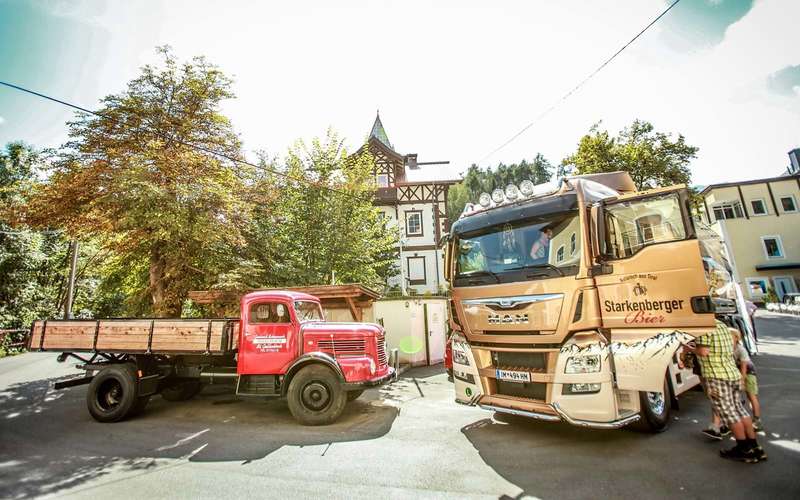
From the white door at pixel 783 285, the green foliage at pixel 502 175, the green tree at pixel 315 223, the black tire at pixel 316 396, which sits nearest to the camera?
the black tire at pixel 316 396

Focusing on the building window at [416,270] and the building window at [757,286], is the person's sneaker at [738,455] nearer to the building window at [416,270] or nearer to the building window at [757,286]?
the building window at [416,270]

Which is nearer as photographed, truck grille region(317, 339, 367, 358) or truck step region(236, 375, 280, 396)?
truck step region(236, 375, 280, 396)

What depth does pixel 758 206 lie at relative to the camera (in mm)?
27875

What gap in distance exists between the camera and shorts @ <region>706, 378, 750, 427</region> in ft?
A: 12.9

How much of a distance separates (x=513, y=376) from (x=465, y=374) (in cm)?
81

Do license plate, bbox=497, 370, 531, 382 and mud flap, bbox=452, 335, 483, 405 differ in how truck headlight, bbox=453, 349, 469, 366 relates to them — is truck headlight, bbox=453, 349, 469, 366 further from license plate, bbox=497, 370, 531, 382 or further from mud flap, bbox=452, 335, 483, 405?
license plate, bbox=497, 370, 531, 382

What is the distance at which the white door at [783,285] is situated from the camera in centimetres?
2577

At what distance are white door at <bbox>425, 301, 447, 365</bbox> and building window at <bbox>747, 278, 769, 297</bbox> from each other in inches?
1189

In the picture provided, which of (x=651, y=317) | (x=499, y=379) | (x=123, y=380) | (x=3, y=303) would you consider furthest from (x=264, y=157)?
(x=3, y=303)

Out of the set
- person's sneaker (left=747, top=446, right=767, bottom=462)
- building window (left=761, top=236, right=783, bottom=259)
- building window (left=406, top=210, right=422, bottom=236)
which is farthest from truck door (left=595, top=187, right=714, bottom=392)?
building window (left=761, top=236, right=783, bottom=259)

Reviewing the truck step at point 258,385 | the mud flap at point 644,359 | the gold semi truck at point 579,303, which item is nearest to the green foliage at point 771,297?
the gold semi truck at point 579,303

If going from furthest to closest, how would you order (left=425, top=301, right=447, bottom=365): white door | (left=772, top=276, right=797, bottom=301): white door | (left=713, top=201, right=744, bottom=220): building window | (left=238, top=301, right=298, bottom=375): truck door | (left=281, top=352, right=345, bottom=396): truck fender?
1. (left=713, top=201, right=744, bottom=220): building window
2. (left=772, top=276, right=797, bottom=301): white door
3. (left=425, top=301, right=447, bottom=365): white door
4. (left=238, top=301, right=298, bottom=375): truck door
5. (left=281, top=352, right=345, bottom=396): truck fender

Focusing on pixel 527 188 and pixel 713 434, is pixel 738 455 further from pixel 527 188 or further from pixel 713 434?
pixel 527 188

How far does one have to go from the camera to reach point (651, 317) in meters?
3.97
